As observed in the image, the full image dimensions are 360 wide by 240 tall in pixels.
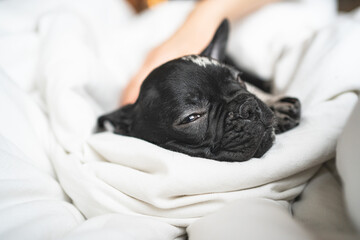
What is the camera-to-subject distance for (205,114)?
1057 mm

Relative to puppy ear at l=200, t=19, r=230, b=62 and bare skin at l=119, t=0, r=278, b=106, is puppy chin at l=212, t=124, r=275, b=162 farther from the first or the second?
bare skin at l=119, t=0, r=278, b=106

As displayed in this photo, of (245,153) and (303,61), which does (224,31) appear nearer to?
(303,61)

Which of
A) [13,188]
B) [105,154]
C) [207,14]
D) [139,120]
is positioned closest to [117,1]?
[207,14]

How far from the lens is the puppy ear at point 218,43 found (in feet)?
4.55

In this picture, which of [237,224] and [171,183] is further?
[171,183]

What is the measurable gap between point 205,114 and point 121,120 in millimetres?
381

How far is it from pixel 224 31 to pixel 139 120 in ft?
1.90

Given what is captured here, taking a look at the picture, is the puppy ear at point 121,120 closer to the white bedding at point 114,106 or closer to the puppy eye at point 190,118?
the white bedding at point 114,106

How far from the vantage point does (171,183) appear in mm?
856

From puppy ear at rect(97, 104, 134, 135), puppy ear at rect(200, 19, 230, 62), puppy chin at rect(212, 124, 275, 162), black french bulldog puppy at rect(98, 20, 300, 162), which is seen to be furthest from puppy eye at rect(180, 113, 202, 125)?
puppy ear at rect(200, 19, 230, 62)

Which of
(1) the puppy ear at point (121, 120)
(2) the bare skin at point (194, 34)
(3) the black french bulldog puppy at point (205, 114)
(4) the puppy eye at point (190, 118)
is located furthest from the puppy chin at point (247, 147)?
(2) the bare skin at point (194, 34)

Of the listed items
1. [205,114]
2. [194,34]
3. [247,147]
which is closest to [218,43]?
[194,34]

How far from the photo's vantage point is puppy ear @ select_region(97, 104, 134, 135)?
1253 millimetres

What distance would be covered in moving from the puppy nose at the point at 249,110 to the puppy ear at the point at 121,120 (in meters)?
0.45
